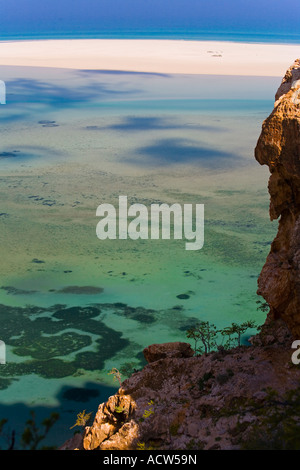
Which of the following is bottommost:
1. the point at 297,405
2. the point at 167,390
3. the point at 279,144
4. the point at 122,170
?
the point at 122,170

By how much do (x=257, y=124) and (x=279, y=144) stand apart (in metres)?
45.8

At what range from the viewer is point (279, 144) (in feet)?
49.7

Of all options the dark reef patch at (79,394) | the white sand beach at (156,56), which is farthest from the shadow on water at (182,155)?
the white sand beach at (156,56)

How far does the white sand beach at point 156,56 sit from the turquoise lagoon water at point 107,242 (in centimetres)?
2380

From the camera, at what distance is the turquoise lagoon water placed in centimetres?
2234

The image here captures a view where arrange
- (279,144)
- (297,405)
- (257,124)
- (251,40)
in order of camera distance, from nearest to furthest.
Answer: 1. (297,405)
2. (279,144)
3. (257,124)
4. (251,40)

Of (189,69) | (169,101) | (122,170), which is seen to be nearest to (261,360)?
(122,170)

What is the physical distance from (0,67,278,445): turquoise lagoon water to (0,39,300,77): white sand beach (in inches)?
937

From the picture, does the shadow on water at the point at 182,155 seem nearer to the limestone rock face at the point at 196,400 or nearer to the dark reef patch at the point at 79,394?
the dark reef patch at the point at 79,394

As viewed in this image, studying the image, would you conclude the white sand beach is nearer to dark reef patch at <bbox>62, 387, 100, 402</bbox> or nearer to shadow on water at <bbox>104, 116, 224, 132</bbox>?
shadow on water at <bbox>104, 116, 224, 132</bbox>

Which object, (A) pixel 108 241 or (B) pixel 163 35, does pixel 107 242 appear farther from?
(B) pixel 163 35

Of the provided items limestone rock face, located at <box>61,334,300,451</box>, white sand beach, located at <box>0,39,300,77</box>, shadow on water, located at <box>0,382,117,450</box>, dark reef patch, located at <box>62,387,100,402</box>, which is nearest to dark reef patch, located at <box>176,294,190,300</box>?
shadow on water, located at <box>0,382,117,450</box>

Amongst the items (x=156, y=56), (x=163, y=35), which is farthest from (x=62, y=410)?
(x=163, y=35)

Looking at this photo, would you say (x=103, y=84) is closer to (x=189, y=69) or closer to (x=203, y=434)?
(x=189, y=69)
